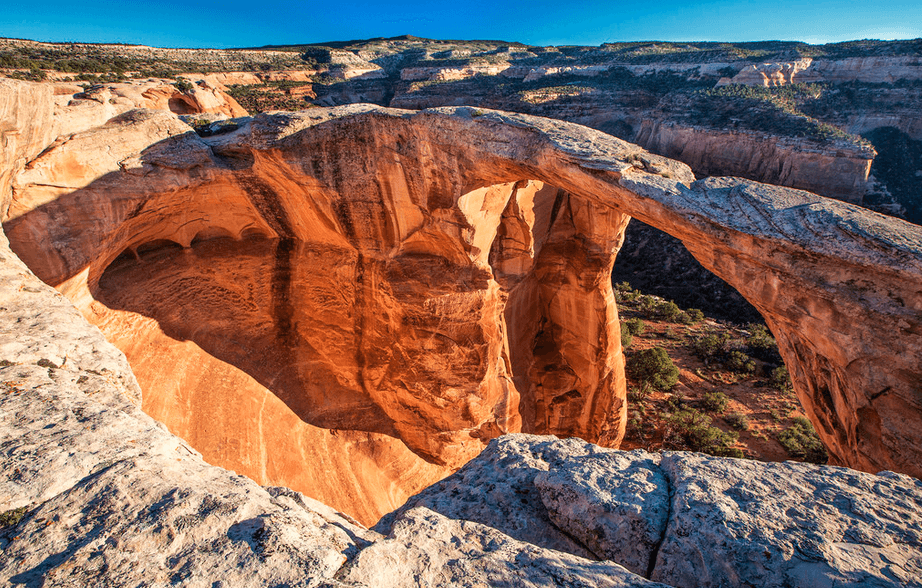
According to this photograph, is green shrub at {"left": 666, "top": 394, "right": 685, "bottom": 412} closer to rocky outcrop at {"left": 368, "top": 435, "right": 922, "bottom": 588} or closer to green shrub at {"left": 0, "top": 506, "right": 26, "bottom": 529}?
rocky outcrop at {"left": 368, "top": 435, "right": 922, "bottom": 588}

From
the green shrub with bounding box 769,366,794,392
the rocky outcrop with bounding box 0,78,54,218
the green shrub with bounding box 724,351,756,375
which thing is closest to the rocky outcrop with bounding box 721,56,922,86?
the green shrub with bounding box 724,351,756,375

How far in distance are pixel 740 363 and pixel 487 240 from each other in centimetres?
1380

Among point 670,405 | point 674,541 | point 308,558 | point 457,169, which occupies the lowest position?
point 670,405

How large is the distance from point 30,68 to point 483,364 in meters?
37.0

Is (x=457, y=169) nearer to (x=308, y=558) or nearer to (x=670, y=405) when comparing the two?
Result: (x=308, y=558)

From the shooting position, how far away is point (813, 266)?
5.31 m

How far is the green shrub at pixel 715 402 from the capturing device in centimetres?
1513

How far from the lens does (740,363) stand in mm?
17609

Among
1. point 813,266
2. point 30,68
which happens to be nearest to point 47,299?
point 813,266

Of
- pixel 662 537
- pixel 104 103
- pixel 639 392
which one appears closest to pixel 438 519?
pixel 662 537

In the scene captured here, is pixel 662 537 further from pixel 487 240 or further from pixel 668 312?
pixel 668 312

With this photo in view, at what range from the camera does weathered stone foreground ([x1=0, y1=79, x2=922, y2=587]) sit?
2.50 meters

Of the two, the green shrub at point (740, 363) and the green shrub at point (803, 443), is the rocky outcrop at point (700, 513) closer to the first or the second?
the green shrub at point (803, 443)

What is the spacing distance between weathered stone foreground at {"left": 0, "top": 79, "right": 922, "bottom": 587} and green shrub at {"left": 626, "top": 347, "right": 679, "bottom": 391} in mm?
12897
